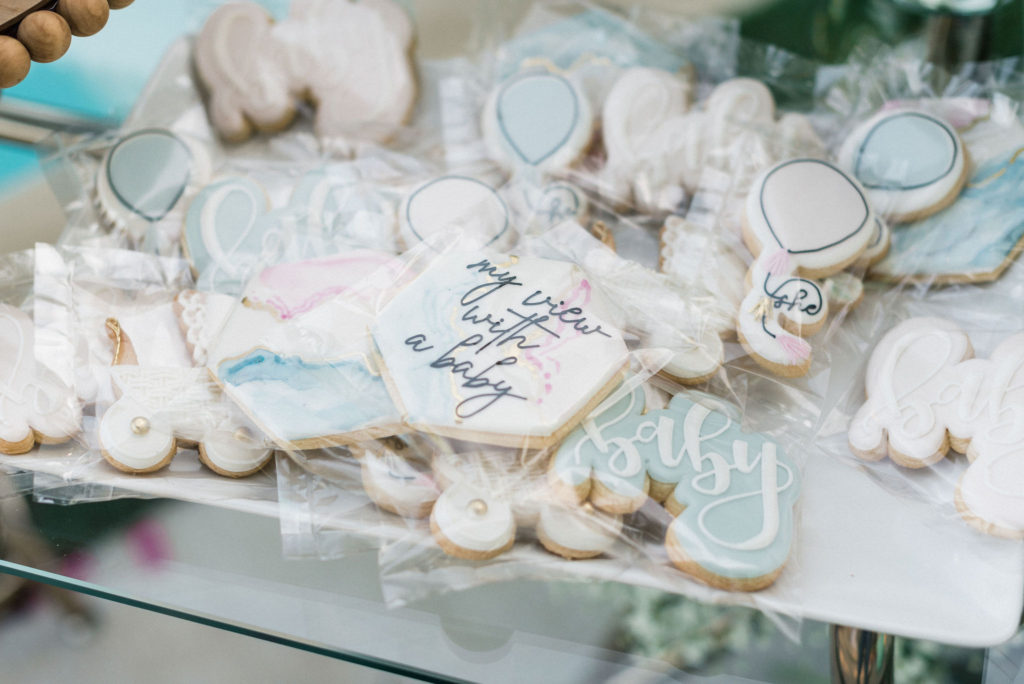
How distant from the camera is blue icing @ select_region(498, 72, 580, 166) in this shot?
0.91 metres

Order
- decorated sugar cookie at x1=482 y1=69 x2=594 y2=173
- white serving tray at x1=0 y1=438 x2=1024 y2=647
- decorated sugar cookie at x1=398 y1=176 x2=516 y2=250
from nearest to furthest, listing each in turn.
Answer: white serving tray at x1=0 y1=438 x2=1024 y2=647 < decorated sugar cookie at x1=398 y1=176 x2=516 y2=250 < decorated sugar cookie at x1=482 y1=69 x2=594 y2=173

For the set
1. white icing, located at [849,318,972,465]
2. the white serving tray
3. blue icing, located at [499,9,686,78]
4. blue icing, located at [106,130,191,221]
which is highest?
blue icing, located at [499,9,686,78]

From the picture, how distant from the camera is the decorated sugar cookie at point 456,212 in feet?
2.62

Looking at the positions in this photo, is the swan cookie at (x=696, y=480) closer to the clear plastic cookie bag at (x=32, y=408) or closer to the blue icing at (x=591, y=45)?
the clear plastic cookie bag at (x=32, y=408)

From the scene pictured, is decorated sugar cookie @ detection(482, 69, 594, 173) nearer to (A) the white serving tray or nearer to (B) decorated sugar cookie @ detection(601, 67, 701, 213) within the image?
(B) decorated sugar cookie @ detection(601, 67, 701, 213)

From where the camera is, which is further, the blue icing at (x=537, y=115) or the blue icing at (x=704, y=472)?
the blue icing at (x=537, y=115)

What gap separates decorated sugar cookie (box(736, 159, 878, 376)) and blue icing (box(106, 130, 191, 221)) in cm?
63

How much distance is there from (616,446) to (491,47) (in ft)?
2.33

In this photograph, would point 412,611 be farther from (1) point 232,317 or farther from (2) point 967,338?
(2) point 967,338

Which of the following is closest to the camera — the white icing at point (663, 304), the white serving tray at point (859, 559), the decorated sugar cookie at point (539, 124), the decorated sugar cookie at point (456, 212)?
the white serving tray at point (859, 559)

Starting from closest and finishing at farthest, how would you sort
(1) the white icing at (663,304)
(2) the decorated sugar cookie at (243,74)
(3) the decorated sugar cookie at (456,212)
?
1. (1) the white icing at (663,304)
2. (3) the decorated sugar cookie at (456,212)
3. (2) the decorated sugar cookie at (243,74)

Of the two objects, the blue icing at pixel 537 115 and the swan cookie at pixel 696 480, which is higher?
the blue icing at pixel 537 115

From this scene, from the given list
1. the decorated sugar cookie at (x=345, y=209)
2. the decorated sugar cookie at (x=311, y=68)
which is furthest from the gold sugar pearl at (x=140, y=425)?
the decorated sugar cookie at (x=311, y=68)

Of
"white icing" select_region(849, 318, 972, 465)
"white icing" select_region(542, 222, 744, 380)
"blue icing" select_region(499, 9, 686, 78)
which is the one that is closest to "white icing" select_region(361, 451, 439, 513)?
"white icing" select_region(542, 222, 744, 380)
